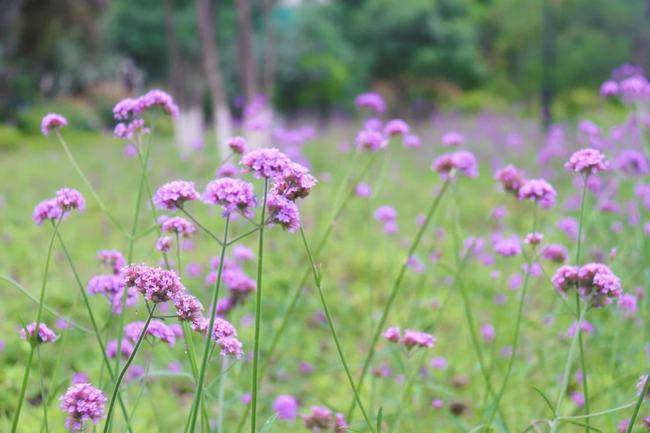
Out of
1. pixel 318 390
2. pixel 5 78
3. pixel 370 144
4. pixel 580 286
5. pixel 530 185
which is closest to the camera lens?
pixel 580 286

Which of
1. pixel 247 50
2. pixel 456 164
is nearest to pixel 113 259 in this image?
pixel 456 164

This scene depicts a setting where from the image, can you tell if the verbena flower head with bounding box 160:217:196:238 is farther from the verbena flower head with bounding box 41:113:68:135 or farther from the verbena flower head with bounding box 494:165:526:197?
the verbena flower head with bounding box 494:165:526:197

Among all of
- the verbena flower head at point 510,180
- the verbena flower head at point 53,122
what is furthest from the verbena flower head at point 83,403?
the verbena flower head at point 510,180

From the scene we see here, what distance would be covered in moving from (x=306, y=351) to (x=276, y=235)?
5.00 ft

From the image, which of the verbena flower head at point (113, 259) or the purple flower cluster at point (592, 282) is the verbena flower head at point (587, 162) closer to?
the purple flower cluster at point (592, 282)

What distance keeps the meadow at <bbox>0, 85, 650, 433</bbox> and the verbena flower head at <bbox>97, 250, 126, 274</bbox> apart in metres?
0.07

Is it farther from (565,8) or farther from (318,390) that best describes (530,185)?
(565,8)

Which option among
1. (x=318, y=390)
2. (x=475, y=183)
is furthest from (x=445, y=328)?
(x=475, y=183)

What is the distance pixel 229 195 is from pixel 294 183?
0.40 feet

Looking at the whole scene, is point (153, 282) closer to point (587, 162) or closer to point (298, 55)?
point (587, 162)

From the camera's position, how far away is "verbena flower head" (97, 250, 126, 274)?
1862 millimetres

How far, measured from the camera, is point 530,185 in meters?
1.77

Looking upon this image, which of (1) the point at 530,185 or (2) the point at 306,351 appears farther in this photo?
(2) the point at 306,351

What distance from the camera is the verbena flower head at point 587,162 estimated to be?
161cm
